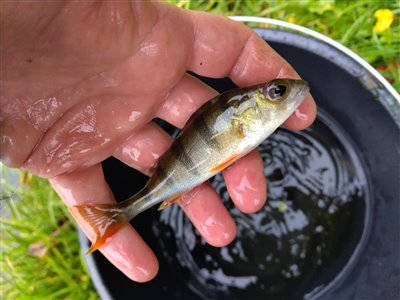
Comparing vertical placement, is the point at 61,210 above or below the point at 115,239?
below

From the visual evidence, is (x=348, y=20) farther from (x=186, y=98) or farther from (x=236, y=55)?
(x=186, y=98)

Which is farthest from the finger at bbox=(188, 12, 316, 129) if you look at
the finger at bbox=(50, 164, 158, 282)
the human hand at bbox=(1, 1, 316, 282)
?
the finger at bbox=(50, 164, 158, 282)

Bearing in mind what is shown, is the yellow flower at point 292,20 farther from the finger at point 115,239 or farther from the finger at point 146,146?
the finger at point 115,239

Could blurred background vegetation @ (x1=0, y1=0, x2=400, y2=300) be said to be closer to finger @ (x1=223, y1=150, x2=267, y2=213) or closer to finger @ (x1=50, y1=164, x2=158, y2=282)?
finger @ (x1=50, y1=164, x2=158, y2=282)

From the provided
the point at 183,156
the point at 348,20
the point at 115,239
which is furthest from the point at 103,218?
the point at 348,20

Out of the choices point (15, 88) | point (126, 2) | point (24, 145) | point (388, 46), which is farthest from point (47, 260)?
point (388, 46)

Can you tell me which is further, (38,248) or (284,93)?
(38,248)
